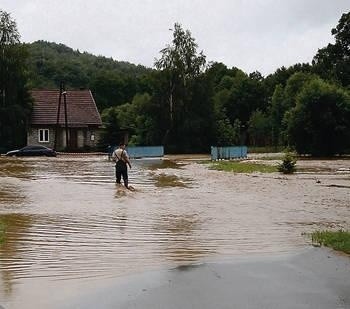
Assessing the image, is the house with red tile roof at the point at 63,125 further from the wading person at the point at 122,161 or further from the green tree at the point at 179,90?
the wading person at the point at 122,161

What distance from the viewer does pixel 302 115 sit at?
59.1 m

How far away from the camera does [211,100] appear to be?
3019 inches

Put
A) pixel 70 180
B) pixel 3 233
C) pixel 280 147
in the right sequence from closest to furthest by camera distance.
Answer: pixel 3 233 → pixel 70 180 → pixel 280 147

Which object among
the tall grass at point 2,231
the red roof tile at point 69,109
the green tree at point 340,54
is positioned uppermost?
the green tree at point 340,54

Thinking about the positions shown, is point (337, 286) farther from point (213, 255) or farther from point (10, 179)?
point (10, 179)

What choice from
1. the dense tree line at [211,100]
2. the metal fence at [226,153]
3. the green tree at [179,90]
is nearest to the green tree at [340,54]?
the dense tree line at [211,100]

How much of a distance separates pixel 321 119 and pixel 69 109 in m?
35.3

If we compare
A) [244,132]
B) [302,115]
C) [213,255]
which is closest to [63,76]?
[244,132]

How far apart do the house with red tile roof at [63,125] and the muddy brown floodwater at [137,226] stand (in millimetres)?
53438

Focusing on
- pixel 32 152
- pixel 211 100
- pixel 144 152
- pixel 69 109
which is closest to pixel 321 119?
pixel 144 152

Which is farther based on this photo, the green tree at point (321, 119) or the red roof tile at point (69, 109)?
the red roof tile at point (69, 109)

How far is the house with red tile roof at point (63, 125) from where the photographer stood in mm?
78812

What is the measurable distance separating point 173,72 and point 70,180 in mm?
48468

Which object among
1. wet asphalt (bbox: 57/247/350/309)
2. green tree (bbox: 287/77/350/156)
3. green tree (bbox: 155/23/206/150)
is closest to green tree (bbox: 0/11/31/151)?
green tree (bbox: 155/23/206/150)
